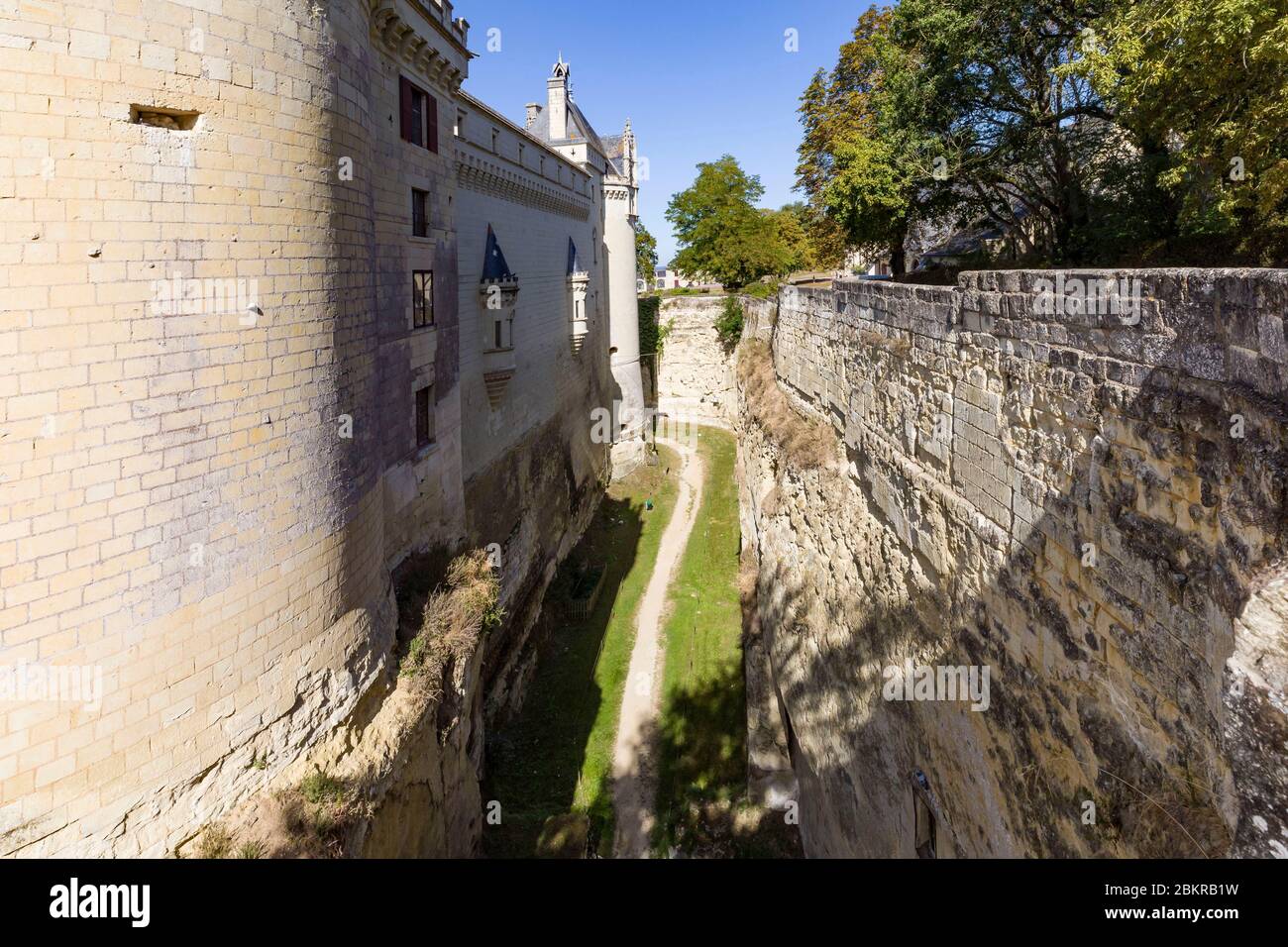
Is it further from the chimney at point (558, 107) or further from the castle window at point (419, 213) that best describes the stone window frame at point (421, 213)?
the chimney at point (558, 107)

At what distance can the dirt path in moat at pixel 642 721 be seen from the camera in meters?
14.4

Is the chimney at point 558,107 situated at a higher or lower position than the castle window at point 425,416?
higher

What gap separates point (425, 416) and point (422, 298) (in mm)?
2124

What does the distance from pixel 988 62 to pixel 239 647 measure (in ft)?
76.6

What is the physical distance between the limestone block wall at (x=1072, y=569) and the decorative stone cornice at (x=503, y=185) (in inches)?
426

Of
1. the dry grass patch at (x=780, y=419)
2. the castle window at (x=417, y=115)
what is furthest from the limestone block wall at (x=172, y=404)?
the dry grass patch at (x=780, y=419)

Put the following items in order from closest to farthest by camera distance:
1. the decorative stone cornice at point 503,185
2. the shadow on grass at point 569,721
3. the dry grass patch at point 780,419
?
Answer: the dry grass patch at point 780,419 < the shadow on grass at point 569,721 < the decorative stone cornice at point 503,185

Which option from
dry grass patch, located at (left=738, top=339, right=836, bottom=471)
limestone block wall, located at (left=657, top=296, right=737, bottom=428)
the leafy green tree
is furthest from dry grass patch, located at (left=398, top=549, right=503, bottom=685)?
limestone block wall, located at (left=657, top=296, right=737, bottom=428)

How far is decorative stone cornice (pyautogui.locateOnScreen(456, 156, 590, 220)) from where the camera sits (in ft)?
56.3

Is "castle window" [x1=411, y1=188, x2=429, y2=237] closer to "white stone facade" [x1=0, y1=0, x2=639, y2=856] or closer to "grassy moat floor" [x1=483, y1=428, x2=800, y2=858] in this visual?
"white stone facade" [x1=0, y1=0, x2=639, y2=856]

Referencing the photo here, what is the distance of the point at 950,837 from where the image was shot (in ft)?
25.2

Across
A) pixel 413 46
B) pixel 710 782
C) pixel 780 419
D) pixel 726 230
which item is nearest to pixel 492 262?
pixel 413 46

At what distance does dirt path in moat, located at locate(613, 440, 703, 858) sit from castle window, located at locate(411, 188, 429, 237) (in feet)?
40.0

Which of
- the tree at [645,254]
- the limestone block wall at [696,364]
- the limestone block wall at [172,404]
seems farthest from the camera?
the tree at [645,254]
